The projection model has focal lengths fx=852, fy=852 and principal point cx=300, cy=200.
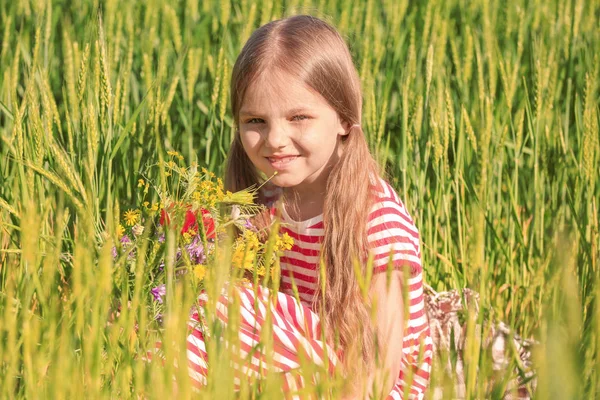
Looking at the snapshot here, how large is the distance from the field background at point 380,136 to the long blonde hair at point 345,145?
6.4 inches

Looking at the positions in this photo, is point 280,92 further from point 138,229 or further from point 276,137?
point 138,229

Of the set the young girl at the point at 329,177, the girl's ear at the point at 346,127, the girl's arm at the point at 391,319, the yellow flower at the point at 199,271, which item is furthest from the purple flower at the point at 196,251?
the girl's ear at the point at 346,127

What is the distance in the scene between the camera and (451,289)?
6.79 feet

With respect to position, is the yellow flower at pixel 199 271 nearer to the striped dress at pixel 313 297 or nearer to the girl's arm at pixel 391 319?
the striped dress at pixel 313 297

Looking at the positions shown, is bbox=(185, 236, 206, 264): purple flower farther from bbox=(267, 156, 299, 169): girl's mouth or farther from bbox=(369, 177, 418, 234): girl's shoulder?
bbox=(369, 177, 418, 234): girl's shoulder

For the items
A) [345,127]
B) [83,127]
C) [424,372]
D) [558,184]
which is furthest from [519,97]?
[83,127]

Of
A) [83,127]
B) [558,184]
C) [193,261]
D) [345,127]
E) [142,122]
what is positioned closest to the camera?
[193,261]

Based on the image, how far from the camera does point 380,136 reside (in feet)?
6.09

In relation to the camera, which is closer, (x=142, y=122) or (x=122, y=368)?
(x=122, y=368)

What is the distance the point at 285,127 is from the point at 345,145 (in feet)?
0.57

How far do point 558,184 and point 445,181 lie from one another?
0.27 m

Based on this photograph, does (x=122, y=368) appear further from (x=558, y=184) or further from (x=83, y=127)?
(x=558, y=184)

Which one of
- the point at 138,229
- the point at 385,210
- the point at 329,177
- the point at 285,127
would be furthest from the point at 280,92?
the point at 138,229

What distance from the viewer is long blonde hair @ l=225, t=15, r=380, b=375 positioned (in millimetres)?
1597
